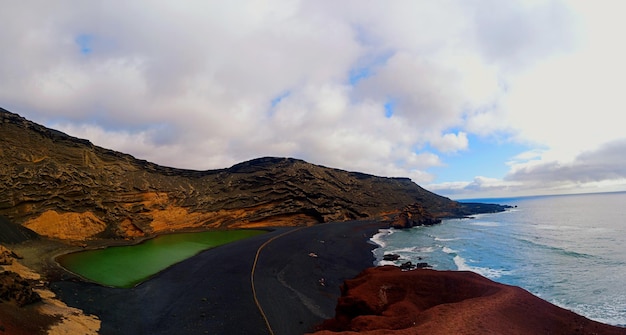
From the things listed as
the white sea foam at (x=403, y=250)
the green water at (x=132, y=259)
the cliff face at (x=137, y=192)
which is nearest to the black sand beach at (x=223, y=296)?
the green water at (x=132, y=259)

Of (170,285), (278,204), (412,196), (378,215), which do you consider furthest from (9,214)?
(412,196)

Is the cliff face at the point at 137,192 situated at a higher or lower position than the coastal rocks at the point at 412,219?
higher

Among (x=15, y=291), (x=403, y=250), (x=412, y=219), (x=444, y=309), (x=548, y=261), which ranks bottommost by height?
(x=403, y=250)

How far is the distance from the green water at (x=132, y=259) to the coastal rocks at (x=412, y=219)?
→ 126ft

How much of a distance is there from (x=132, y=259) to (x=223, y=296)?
53.4ft

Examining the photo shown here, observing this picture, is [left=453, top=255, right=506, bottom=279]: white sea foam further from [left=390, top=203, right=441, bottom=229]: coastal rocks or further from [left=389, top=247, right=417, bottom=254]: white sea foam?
[left=390, top=203, right=441, bottom=229]: coastal rocks

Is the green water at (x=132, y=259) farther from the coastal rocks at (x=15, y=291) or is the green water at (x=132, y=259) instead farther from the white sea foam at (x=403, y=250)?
the white sea foam at (x=403, y=250)

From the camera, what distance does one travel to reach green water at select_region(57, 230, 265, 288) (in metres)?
24.2

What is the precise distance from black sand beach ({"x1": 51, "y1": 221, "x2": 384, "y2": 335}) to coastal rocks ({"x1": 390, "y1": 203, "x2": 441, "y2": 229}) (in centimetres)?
3907

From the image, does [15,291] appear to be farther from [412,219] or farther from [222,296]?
[412,219]

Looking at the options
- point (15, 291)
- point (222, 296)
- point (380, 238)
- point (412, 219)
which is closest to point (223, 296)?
point (222, 296)

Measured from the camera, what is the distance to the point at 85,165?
151 ft

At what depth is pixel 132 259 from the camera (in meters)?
30.9

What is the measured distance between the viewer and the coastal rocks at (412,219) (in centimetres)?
6881
